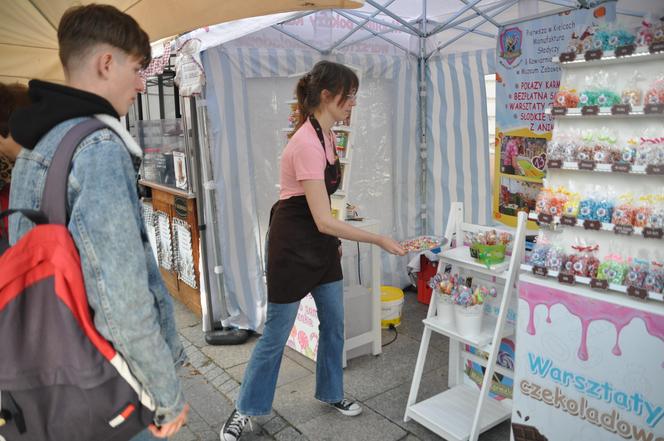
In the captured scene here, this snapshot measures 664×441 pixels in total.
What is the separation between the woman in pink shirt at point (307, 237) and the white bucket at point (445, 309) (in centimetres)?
49

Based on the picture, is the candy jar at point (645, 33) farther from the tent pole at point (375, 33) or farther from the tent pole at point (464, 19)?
the tent pole at point (375, 33)

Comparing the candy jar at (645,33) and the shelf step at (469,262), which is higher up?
the candy jar at (645,33)

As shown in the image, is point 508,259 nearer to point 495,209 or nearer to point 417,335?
point 495,209

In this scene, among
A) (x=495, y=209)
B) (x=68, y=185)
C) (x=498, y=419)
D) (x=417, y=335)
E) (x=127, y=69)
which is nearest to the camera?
(x=68, y=185)

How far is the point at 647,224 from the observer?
→ 2.07m

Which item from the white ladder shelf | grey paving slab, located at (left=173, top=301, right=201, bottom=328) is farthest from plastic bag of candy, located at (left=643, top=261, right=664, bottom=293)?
grey paving slab, located at (left=173, top=301, right=201, bottom=328)

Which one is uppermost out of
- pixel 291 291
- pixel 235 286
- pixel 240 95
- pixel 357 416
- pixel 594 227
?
pixel 240 95

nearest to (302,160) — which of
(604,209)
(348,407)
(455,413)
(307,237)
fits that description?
(307,237)

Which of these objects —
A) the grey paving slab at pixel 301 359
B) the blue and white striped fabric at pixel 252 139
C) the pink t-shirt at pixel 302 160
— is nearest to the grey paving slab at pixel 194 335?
the blue and white striped fabric at pixel 252 139

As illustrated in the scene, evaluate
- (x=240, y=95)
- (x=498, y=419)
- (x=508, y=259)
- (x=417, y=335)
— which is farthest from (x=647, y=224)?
(x=240, y=95)

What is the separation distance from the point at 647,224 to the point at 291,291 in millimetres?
1649

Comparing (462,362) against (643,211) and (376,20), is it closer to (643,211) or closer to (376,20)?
(643,211)

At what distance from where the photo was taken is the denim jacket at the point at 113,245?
1175 mm

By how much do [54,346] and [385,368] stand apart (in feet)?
9.61
